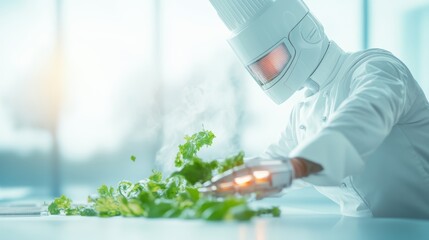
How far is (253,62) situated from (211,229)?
72cm

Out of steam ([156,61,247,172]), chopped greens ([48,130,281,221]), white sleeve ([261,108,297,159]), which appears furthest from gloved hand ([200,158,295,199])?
steam ([156,61,247,172])

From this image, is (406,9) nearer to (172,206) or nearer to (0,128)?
(0,128)

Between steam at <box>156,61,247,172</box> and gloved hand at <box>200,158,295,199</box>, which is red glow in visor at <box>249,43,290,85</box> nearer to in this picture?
gloved hand at <box>200,158,295,199</box>

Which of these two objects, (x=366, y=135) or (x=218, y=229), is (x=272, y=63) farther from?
(x=218, y=229)

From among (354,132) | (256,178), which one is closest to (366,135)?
(354,132)

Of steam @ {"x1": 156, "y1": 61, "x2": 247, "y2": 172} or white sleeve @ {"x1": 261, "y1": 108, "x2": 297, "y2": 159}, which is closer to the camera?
A: white sleeve @ {"x1": 261, "y1": 108, "x2": 297, "y2": 159}

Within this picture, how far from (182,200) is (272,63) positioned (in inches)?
23.7

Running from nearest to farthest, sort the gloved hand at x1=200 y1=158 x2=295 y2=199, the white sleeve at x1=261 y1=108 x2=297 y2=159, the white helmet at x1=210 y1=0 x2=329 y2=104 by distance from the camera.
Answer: the gloved hand at x1=200 y1=158 x2=295 y2=199
the white helmet at x1=210 y1=0 x2=329 y2=104
the white sleeve at x1=261 y1=108 x2=297 y2=159

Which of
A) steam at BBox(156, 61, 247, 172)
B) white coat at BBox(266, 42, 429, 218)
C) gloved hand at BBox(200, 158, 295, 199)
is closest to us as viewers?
gloved hand at BBox(200, 158, 295, 199)

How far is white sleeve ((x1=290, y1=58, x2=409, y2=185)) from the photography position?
4.05 feet

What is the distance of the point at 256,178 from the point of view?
1.17 m

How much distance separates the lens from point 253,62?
1.75 metres

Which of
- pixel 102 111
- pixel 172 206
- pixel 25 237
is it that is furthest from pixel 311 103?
pixel 102 111

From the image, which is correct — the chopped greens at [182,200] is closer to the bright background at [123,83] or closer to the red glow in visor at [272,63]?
the red glow in visor at [272,63]
